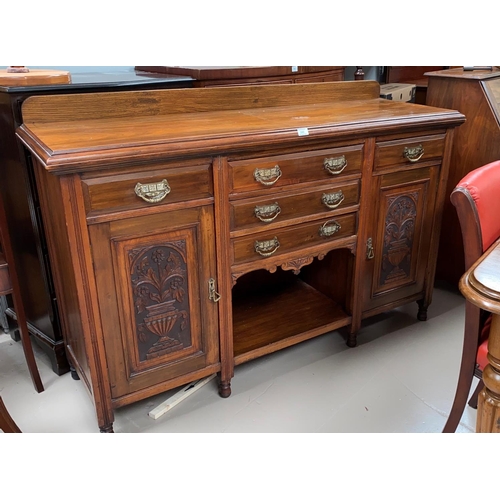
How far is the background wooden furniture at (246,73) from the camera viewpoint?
2162 mm

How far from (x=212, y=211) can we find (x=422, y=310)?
1.20m

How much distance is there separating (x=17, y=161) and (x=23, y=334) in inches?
22.5

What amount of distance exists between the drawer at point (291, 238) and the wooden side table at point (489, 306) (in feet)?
2.25

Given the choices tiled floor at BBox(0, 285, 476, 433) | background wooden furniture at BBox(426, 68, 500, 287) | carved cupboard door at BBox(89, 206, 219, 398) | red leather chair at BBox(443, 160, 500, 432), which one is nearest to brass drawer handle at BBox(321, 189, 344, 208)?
carved cupboard door at BBox(89, 206, 219, 398)

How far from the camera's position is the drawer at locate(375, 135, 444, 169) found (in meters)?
1.74

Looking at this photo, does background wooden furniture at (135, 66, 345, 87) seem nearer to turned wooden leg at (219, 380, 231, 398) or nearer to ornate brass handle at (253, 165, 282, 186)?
ornate brass handle at (253, 165, 282, 186)

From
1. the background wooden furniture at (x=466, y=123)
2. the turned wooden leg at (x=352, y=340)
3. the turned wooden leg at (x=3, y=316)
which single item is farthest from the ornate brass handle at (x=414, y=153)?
the turned wooden leg at (x=3, y=316)

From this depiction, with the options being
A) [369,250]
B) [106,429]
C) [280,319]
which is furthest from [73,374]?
[369,250]

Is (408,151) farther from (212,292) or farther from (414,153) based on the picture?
(212,292)

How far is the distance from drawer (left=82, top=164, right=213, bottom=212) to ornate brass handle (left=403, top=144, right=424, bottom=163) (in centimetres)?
78

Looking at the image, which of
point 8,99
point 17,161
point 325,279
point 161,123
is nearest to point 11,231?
point 17,161

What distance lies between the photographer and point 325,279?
212 centimetres

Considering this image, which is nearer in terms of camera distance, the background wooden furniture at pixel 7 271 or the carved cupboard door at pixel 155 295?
the carved cupboard door at pixel 155 295

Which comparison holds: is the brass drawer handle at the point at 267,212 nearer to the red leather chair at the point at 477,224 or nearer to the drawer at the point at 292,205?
the drawer at the point at 292,205
